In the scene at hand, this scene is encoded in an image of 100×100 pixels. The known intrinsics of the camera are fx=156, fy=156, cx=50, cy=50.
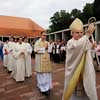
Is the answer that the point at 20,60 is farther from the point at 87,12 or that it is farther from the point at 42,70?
the point at 87,12

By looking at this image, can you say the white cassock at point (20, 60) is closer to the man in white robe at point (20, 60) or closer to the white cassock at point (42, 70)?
the man in white robe at point (20, 60)

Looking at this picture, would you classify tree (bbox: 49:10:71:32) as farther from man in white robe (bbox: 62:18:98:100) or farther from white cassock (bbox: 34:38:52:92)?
man in white robe (bbox: 62:18:98:100)

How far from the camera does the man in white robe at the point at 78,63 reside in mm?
2377

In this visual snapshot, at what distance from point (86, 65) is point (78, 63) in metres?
0.14

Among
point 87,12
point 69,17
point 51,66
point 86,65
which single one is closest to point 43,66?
point 51,66

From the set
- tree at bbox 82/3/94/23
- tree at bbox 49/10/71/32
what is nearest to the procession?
tree at bbox 82/3/94/23

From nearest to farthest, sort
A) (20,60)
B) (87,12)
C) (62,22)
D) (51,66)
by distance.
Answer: (51,66) → (20,60) → (87,12) → (62,22)

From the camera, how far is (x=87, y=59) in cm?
245

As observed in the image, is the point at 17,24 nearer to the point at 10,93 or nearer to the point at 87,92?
the point at 10,93

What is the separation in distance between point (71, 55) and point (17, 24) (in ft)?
16.0

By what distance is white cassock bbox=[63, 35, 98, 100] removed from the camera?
2369mm

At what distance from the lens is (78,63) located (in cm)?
252

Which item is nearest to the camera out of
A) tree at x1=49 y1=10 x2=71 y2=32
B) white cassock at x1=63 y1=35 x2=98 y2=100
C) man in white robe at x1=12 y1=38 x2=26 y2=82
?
white cassock at x1=63 y1=35 x2=98 y2=100

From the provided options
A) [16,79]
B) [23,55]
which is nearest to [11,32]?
[23,55]
